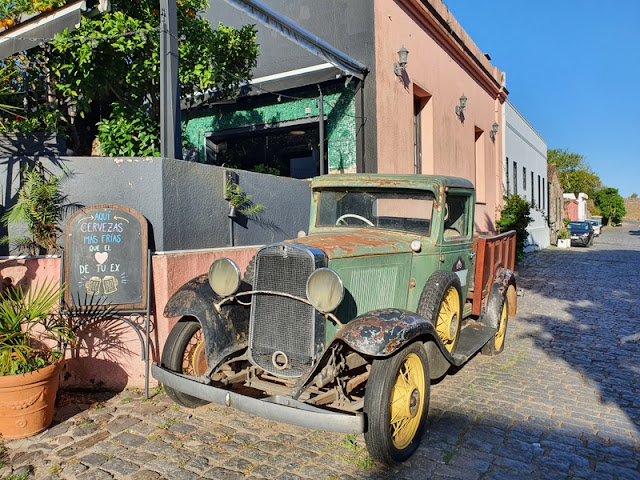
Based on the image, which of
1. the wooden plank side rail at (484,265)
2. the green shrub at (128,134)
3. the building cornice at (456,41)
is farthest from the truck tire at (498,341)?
the building cornice at (456,41)

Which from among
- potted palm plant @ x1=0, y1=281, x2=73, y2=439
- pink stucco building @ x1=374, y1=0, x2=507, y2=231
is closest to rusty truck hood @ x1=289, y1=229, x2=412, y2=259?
potted palm plant @ x1=0, y1=281, x2=73, y2=439

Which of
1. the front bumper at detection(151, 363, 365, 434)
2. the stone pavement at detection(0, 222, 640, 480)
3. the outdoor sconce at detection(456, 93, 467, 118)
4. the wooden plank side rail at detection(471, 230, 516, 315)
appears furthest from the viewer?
the outdoor sconce at detection(456, 93, 467, 118)

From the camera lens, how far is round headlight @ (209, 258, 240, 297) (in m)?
3.50

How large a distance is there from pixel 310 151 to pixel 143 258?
245 inches

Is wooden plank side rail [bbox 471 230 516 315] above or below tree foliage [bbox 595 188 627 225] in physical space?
below

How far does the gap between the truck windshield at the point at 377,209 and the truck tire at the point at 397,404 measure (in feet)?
4.58

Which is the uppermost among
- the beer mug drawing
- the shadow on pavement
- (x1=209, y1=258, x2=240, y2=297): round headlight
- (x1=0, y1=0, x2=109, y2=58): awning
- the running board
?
(x1=0, y1=0, x2=109, y2=58): awning

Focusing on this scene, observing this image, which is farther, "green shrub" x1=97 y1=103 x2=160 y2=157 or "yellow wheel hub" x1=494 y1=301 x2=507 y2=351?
"green shrub" x1=97 y1=103 x2=160 y2=157

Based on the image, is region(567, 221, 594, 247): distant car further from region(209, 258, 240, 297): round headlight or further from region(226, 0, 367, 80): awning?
region(209, 258, 240, 297): round headlight

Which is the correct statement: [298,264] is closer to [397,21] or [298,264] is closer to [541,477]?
[541,477]

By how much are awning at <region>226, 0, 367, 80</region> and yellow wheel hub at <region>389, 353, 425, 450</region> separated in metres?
4.66

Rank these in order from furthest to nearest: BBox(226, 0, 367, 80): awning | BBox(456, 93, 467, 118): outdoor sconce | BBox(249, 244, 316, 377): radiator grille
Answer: BBox(456, 93, 467, 118): outdoor sconce → BBox(226, 0, 367, 80): awning → BBox(249, 244, 316, 377): radiator grille

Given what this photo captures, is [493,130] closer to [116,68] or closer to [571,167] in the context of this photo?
[116,68]

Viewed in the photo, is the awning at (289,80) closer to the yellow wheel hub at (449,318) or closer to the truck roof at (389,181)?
the truck roof at (389,181)
